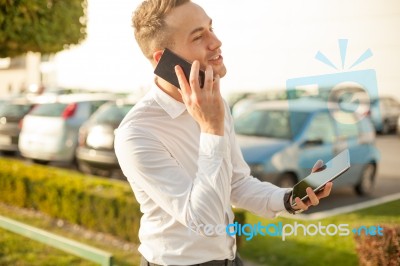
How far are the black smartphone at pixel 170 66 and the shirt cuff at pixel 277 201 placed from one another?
0.52 metres

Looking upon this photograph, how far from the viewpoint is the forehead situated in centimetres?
172

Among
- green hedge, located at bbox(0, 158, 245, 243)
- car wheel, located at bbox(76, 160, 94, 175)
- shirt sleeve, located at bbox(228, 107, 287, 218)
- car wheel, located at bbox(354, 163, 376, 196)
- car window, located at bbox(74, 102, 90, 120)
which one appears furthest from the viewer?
car window, located at bbox(74, 102, 90, 120)

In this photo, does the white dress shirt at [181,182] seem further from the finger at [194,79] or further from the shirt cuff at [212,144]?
the finger at [194,79]

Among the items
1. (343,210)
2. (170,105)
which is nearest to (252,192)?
(170,105)

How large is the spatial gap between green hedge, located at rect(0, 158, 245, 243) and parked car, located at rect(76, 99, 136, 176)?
142 centimetres

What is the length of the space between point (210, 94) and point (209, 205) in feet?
1.04

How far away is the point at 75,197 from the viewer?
265 inches

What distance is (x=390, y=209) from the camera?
7.40m

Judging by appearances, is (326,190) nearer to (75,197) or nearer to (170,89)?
(170,89)

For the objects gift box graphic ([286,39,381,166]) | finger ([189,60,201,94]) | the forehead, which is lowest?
gift box graphic ([286,39,381,166])

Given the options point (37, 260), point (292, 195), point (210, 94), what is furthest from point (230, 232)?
point (37, 260)

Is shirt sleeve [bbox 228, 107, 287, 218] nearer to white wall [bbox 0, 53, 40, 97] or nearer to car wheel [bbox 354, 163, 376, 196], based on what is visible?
car wheel [bbox 354, 163, 376, 196]

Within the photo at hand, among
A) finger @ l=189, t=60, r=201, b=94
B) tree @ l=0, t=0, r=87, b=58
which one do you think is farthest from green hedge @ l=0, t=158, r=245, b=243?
finger @ l=189, t=60, r=201, b=94

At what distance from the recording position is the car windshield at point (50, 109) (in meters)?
11.0
